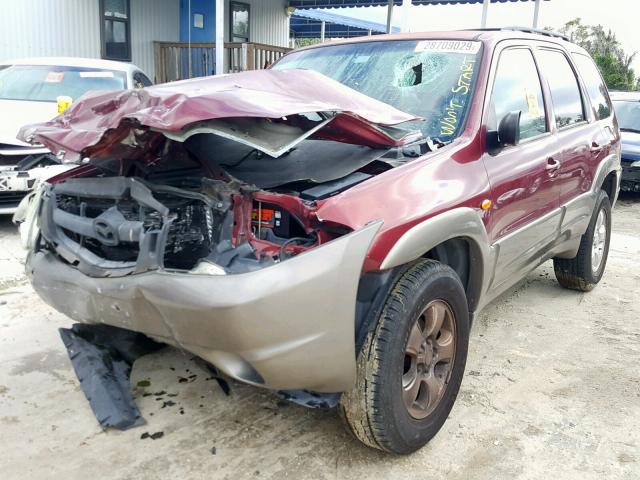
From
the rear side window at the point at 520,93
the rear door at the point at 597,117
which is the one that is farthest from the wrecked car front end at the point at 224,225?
the rear door at the point at 597,117

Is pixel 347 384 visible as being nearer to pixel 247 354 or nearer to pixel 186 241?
pixel 247 354

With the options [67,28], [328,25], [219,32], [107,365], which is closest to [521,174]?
[107,365]

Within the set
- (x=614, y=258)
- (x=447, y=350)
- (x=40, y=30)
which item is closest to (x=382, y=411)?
(x=447, y=350)

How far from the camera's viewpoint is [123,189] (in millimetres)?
2656

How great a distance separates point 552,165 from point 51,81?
6.31 metres

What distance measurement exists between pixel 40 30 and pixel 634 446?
38.3ft

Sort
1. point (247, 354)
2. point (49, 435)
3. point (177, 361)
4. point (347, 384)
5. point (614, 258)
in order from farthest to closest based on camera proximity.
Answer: point (614, 258) → point (177, 361) → point (49, 435) → point (347, 384) → point (247, 354)

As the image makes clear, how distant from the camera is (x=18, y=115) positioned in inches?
262

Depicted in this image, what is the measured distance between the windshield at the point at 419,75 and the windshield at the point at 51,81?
186 inches

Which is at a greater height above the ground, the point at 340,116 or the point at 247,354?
the point at 340,116

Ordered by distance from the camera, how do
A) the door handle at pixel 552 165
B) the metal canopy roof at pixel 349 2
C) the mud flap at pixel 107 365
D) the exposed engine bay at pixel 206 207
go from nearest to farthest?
the exposed engine bay at pixel 206 207, the mud flap at pixel 107 365, the door handle at pixel 552 165, the metal canopy roof at pixel 349 2

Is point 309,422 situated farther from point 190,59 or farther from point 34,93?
point 190,59

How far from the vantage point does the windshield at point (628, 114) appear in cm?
1080

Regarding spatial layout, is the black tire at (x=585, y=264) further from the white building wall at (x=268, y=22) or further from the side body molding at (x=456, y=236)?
the white building wall at (x=268, y=22)
